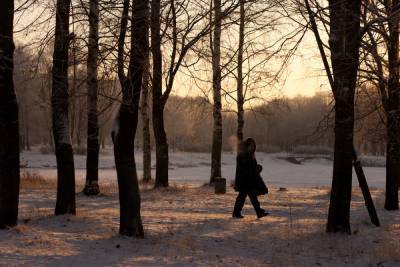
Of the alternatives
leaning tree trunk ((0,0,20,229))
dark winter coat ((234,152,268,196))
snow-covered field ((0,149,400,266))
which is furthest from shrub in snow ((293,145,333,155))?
leaning tree trunk ((0,0,20,229))

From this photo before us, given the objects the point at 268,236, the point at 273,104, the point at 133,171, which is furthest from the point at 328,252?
the point at 273,104

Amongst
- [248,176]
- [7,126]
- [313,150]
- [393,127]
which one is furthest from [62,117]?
[313,150]

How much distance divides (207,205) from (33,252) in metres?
7.34

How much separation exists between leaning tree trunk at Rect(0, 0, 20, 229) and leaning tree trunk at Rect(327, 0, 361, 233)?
5139 millimetres

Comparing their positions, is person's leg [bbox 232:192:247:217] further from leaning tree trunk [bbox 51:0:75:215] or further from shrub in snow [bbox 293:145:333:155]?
shrub in snow [bbox 293:145:333:155]

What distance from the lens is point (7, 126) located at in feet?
24.5

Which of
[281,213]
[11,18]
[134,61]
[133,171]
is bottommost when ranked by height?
[281,213]

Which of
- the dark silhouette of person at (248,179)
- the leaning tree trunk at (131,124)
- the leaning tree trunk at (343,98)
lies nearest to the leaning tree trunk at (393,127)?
the leaning tree trunk at (343,98)

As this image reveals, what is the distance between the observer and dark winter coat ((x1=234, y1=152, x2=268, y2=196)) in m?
10.4

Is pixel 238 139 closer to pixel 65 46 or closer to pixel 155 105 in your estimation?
pixel 155 105

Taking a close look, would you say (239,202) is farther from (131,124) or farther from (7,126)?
(7,126)

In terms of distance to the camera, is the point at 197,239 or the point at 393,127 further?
the point at 393,127

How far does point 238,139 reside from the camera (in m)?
19.8

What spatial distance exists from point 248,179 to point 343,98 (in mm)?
2900
